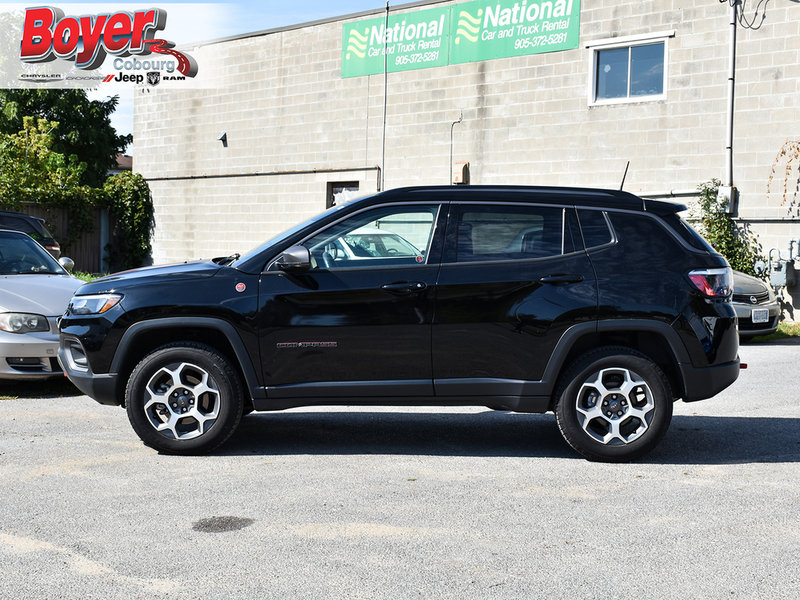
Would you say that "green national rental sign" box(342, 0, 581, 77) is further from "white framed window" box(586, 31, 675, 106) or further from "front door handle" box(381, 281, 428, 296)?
"front door handle" box(381, 281, 428, 296)

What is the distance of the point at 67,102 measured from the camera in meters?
44.2

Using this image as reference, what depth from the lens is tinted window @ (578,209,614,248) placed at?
613 cm

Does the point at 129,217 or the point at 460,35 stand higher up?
the point at 460,35

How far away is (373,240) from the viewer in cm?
628

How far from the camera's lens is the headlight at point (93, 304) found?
614cm

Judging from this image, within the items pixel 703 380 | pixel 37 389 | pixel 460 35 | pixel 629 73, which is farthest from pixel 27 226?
pixel 629 73

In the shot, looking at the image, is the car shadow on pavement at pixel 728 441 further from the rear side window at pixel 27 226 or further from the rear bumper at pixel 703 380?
the rear side window at pixel 27 226

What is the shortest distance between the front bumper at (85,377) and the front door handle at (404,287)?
74.3 inches

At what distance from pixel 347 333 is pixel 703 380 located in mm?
2325

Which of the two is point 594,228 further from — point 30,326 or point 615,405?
point 30,326

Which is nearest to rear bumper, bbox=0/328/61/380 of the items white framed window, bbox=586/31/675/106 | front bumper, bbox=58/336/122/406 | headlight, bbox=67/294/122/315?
front bumper, bbox=58/336/122/406

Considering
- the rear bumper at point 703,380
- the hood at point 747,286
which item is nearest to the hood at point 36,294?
the rear bumper at point 703,380

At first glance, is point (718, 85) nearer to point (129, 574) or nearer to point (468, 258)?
point (468, 258)

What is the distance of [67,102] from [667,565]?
4485 cm
